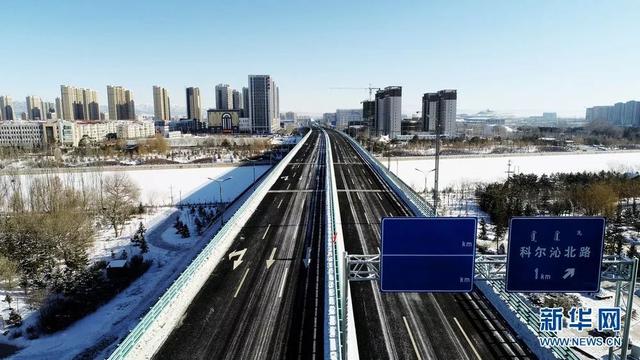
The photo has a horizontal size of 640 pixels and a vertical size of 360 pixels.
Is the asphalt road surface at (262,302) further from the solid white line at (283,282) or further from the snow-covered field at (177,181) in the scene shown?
the snow-covered field at (177,181)

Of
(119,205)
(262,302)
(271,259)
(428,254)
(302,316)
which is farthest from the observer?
(119,205)

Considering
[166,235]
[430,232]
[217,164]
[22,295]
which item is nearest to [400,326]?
[430,232]

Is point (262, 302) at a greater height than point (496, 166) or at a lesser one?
greater

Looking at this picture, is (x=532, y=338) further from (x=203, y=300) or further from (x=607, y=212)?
(x=607, y=212)

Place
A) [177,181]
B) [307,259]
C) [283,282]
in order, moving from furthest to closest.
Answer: [177,181] < [307,259] < [283,282]

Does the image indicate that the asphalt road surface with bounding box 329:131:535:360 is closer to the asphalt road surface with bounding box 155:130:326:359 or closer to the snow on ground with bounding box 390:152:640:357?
the asphalt road surface with bounding box 155:130:326:359

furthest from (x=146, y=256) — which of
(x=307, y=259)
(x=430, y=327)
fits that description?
(x=430, y=327)

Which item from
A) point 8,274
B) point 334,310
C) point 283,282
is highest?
point 334,310

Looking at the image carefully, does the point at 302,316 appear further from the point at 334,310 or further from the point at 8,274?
the point at 8,274
